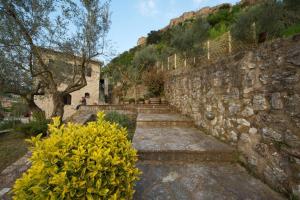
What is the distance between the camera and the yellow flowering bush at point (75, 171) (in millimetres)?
1344

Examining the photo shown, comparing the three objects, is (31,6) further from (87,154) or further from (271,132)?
(271,132)

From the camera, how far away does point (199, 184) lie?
7.14 feet

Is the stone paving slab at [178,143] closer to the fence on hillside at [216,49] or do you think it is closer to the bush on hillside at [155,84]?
the fence on hillside at [216,49]

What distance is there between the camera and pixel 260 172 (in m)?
2.31

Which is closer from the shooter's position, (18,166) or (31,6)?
(18,166)

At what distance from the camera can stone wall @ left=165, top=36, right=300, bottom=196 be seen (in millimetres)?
1860

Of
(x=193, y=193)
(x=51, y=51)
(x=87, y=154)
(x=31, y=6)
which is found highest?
(x=31, y=6)

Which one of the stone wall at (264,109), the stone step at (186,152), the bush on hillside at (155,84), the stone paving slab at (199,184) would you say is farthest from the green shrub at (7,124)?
the stone wall at (264,109)

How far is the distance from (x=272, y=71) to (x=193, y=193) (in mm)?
1833

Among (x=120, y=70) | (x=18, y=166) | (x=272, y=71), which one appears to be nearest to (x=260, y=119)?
(x=272, y=71)

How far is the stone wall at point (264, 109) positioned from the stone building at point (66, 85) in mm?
6425

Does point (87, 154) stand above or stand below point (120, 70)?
below

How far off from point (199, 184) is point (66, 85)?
12.9m

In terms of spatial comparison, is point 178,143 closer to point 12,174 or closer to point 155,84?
point 12,174
